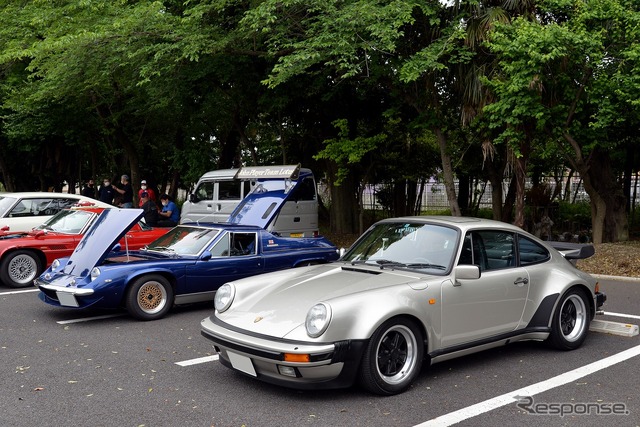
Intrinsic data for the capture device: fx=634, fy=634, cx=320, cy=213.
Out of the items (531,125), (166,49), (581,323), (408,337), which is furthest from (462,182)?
(408,337)

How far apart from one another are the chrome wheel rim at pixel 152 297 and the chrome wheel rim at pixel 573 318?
492cm

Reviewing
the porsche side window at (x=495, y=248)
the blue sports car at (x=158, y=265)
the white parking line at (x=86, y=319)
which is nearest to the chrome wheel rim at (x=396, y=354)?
the porsche side window at (x=495, y=248)

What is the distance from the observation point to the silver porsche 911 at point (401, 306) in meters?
4.87

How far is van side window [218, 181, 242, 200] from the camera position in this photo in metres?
16.1

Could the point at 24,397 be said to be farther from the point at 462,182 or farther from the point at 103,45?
the point at 462,182

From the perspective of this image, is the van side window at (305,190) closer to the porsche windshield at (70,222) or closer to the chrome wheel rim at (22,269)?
the porsche windshield at (70,222)

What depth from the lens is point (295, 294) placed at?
5461mm

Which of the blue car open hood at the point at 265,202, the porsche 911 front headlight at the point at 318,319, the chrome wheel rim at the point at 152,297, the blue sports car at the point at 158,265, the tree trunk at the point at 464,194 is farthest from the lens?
the tree trunk at the point at 464,194

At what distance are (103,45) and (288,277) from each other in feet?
33.8

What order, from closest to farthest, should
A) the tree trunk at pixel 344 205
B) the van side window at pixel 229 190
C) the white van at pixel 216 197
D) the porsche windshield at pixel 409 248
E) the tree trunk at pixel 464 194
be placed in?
the porsche windshield at pixel 409 248 → the white van at pixel 216 197 → the van side window at pixel 229 190 → the tree trunk at pixel 344 205 → the tree trunk at pixel 464 194

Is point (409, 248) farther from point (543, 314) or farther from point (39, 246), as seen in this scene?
point (39, 246)

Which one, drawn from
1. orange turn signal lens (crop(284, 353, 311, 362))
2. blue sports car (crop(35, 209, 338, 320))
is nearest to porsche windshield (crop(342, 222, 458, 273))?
orange turn signal lens (crop(284, 353, 311, 362))

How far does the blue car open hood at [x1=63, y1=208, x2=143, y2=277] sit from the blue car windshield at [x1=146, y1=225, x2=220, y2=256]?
31.1 inches

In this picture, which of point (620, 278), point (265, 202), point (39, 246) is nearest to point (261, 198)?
point (265, 202)
